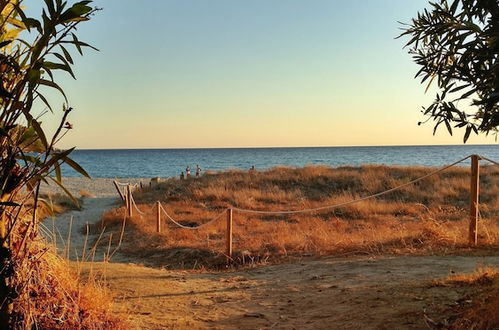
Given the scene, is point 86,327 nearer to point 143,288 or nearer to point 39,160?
point 39,160

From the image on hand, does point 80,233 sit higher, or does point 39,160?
point 39,160

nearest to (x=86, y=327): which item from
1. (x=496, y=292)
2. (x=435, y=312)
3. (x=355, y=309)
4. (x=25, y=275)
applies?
(x=25, y=275)

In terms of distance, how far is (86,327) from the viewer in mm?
3256

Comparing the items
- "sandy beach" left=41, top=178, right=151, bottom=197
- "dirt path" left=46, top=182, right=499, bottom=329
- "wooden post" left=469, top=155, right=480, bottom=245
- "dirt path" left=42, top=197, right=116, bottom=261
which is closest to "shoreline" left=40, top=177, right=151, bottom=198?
"sandy beach" left=41, top=178, right=151, bottom=197

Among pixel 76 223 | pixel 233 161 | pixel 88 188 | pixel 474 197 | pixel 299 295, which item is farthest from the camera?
pixel 233 161

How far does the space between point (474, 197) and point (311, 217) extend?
6175mm

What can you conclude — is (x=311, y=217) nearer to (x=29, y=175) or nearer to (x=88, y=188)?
(x=29, y=175)

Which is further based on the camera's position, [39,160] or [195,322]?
[195,322]

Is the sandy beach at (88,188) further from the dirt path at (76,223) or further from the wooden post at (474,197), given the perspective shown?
the wooden post at (474,197)

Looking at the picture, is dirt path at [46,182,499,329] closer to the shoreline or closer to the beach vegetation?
the beach vegetation

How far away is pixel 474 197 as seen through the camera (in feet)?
23.1

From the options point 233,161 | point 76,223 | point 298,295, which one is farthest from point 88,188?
point 233,161

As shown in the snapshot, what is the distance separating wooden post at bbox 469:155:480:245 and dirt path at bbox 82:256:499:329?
90 centimetres

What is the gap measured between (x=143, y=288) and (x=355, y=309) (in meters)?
2.53
